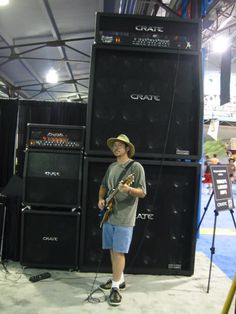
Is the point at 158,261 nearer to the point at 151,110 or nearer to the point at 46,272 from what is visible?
the point at 46,272

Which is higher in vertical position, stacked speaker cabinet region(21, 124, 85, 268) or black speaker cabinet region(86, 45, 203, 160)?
black speaker cabinet region(86, 45, 203, 160)

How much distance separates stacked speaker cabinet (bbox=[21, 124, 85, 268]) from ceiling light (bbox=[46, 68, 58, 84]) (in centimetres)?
618

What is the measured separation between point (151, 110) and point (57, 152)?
116 cm

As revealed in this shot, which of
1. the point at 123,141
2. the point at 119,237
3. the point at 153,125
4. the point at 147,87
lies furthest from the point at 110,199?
the point at 147,87

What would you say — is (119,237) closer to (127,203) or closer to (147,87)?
(127,203)

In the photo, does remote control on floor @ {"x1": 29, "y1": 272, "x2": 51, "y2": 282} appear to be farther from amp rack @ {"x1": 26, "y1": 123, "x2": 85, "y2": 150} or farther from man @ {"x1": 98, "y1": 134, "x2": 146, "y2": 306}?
amp rack @ {"x1": 26, "y1": 123, "x2": 85, "y2": 150}

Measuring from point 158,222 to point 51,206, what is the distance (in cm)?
122

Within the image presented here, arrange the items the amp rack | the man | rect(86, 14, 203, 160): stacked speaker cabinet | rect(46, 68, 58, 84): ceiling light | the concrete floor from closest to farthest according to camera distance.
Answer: the concrete floor → the man → rect(86, 14, 203, 160): stacked speaker cabinet → the amp rack → rect(46, 68, 58, 84): ceiling light

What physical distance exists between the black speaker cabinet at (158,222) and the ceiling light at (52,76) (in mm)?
6516

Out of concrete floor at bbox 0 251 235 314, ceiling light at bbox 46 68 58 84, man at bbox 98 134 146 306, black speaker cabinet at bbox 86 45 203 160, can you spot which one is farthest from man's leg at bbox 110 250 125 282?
ceiling light at bbox 46 68 58 84

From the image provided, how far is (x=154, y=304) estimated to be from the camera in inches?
132

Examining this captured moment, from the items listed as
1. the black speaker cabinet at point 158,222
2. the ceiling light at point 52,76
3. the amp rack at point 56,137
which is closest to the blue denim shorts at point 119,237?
the black speaker cabinet at point 158,222

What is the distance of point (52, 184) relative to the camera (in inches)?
161

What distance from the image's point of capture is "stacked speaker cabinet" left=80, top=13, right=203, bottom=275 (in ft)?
13.3
